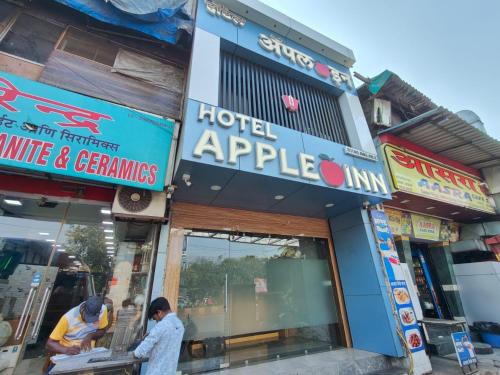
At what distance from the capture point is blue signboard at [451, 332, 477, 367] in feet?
16.4

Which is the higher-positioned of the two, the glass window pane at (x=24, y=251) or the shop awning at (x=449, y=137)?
the shop awning at (x=449, y=137)

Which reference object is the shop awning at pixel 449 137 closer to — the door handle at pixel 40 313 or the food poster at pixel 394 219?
the food poster at pixel 394 219

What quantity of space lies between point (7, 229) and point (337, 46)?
9.61 metres

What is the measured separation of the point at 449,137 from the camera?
763 cm

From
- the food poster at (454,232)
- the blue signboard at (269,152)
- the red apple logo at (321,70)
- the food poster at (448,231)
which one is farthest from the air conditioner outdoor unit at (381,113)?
the food poster at (454,232)

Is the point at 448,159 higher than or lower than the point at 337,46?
lower

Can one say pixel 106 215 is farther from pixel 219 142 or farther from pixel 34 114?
pixel 219 142

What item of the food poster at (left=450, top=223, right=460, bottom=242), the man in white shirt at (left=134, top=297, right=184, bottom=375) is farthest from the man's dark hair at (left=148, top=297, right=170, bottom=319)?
the food poster at (left=450, top=223, right=460, bottom=242)

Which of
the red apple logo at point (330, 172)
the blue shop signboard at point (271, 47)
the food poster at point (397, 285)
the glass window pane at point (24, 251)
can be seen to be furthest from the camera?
the blue shop signboard at point (271, 47)

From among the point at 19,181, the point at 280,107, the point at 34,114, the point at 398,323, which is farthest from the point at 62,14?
the point at 398,323

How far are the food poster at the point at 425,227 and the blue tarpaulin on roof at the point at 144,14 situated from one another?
31.5 feet

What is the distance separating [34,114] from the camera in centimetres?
370

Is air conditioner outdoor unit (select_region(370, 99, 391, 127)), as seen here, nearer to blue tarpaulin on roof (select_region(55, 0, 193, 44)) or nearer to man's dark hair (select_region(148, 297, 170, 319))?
blue tarpaulin on roof (select_region(55, 0, 193, 44))

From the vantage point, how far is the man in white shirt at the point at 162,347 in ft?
8.61
